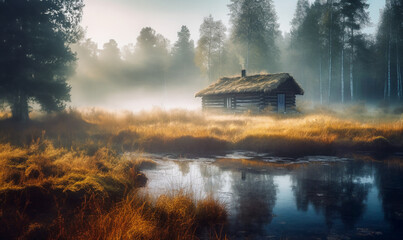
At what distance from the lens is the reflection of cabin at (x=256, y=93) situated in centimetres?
2316

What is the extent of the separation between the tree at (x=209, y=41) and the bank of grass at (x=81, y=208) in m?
34.2

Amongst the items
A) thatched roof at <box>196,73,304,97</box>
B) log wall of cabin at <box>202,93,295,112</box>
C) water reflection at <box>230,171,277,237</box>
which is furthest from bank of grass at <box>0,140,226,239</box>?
log wall of cabin at <box>202,93,295,112</box>

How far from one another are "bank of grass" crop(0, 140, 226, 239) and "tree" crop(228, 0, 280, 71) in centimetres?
3200

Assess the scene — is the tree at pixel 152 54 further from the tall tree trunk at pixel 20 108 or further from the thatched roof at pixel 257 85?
the tall tree trunk at pixel 20 108

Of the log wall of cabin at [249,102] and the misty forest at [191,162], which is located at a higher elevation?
the log wall of cabin at [249,102]

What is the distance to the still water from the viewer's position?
4668 millimetres

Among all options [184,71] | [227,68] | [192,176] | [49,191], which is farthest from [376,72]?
[49,191]

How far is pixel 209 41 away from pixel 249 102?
57.0ft

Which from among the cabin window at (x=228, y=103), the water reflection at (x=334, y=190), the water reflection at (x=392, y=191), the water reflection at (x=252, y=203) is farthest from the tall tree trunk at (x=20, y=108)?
the water reflection at (x=392, y=191)

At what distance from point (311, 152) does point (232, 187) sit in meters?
5.67

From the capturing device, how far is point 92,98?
53.3 m

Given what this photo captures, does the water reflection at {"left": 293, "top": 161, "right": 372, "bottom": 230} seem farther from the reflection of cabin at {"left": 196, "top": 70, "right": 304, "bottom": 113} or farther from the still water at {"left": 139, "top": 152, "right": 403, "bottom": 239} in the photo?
the reflection of cabin at {"left": 196, "top": 70, "right": 304, "bottom": 113}

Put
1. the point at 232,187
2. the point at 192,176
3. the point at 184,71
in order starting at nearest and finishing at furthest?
the point at 232,187, the point at 192,176, the point at 184,71

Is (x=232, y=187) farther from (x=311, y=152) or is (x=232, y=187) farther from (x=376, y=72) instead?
(x=376, y=72)
